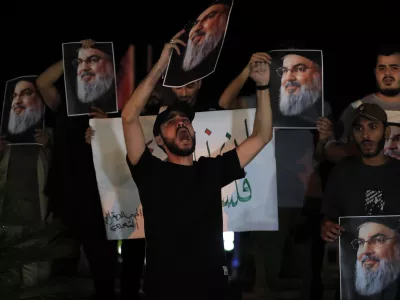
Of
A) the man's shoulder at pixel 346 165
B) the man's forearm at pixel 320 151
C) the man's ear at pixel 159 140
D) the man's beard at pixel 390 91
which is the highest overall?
the man's beard at pixel 390 91

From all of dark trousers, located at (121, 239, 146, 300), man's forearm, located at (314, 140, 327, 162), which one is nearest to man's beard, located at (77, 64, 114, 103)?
dark trousers, located at (121, 239, 146, 300)

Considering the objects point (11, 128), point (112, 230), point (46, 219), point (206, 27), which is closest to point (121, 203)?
point (112, 230)

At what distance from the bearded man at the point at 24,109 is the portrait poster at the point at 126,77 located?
1.43 feet

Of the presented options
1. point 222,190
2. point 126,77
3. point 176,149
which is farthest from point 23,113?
point 222,190

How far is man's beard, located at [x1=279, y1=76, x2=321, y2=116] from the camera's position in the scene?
3.62 meters

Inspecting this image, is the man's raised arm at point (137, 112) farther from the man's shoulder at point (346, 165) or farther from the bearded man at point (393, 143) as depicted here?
the bearded man at point (393, 143)

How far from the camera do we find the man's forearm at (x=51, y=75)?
378cm

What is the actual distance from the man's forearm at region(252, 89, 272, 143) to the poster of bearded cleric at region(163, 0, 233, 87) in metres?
0.29

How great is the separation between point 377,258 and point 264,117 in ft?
2.76

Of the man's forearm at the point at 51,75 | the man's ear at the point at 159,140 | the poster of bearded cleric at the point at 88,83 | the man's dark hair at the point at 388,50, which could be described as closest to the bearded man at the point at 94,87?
the poster of bearded cleric at the point at 88,83

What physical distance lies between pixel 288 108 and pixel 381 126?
1.56ft

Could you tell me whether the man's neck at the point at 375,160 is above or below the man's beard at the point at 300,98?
below

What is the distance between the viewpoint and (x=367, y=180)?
3.40 metres

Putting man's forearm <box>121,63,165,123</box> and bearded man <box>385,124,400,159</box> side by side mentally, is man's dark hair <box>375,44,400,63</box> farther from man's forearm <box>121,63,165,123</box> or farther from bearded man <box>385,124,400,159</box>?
man's forearm <box>121,63,165,123</box>
